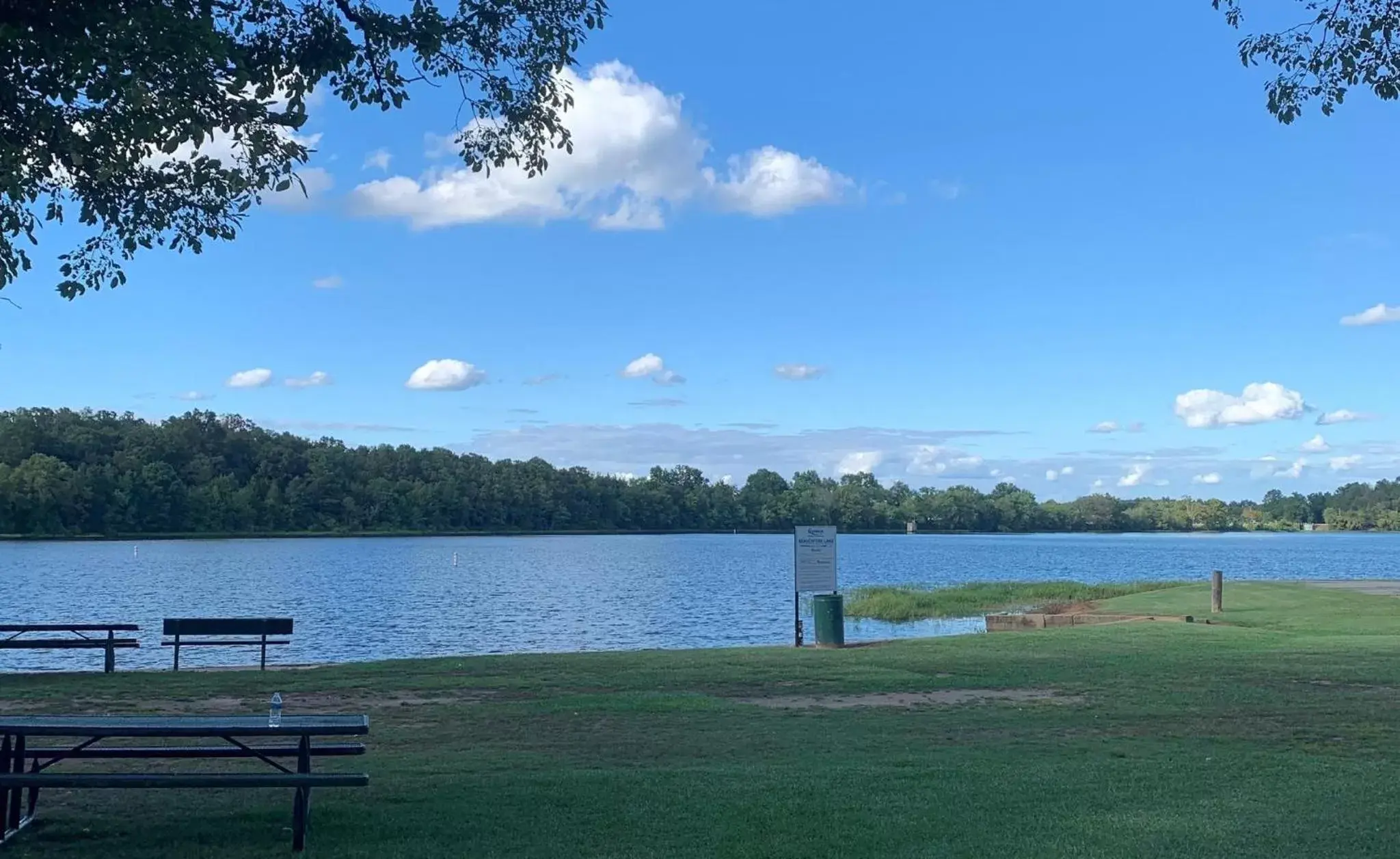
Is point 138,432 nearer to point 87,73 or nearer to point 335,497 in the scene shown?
point 335,497

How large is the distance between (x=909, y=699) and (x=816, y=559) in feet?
27.1

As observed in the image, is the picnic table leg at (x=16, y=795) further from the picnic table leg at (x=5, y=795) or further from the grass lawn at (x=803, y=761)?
the grass lawn at (x=803, y=761)

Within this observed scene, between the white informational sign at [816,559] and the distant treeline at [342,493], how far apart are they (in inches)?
4340

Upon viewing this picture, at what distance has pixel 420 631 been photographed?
1252 inches

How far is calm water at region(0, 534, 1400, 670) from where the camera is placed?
97.9 ft

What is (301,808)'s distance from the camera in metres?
6.77

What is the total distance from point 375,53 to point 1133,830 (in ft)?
25.2

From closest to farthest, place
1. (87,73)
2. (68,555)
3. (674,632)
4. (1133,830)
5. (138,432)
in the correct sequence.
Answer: (1133,830) → (87,73) → (674,632) → (68,555) → (138,432)

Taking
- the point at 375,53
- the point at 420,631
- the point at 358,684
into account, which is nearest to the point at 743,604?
the point at 420,631

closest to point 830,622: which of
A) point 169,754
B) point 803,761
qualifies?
point 803,761

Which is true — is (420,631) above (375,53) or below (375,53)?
below

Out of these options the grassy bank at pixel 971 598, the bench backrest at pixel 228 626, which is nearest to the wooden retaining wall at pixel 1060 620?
the grassy bank at pixel 971 598

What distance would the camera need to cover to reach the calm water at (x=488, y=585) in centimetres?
2983

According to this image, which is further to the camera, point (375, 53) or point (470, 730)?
point (470, 730)
